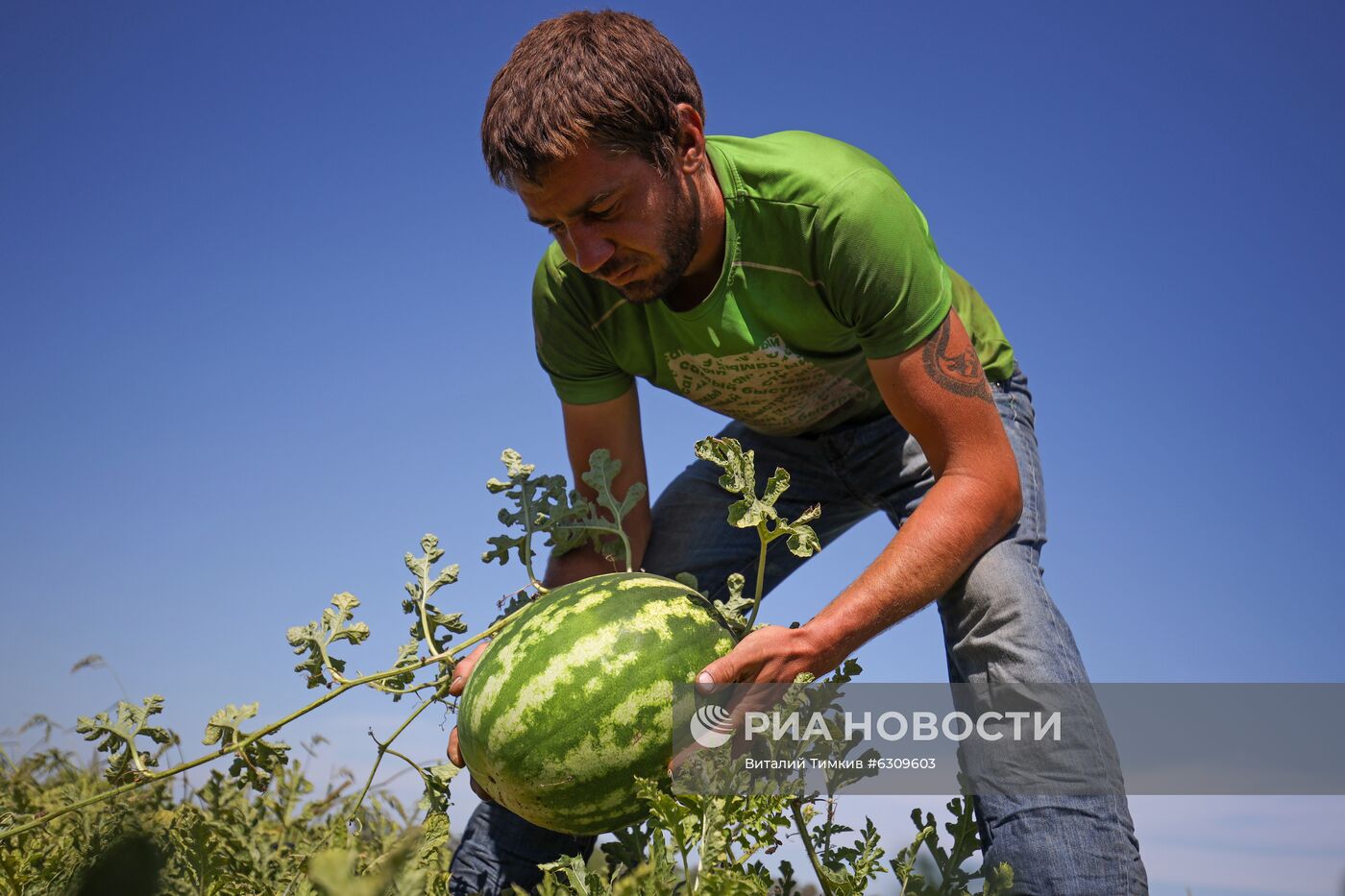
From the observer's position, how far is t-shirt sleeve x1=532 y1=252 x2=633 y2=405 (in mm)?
4094

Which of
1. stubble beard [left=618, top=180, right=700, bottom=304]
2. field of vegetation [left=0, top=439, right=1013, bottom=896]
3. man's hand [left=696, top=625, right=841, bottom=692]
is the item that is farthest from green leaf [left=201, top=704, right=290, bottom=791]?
stubble beard [left=618, top=180, right=700, bottom=304]

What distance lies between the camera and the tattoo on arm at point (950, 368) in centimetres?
337

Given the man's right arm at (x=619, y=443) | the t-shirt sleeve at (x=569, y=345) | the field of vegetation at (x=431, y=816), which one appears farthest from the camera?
the man's right arm at (x=619, y=443)

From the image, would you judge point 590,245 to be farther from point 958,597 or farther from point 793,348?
point 958,597

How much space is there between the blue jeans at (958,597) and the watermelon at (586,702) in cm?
91

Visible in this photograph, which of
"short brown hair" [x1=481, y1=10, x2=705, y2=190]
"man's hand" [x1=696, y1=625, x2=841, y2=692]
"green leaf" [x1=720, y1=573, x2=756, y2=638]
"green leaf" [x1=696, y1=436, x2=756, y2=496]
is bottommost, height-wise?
"man's hand" [x1=696, y1=625, x2=841, y2=692]

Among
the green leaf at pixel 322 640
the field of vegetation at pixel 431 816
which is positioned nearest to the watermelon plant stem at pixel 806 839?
the field of vegetation at pixel 431 816

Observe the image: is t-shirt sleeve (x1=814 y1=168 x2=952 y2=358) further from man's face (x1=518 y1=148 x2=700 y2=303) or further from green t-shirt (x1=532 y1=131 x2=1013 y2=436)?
man's face (x1=518 y1=148 x2=700 y2=303)

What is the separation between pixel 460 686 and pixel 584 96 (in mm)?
1893

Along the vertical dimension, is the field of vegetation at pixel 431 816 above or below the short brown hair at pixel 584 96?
below

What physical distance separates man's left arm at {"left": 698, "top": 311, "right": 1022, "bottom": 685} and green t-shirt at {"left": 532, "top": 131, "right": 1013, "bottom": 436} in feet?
0.42

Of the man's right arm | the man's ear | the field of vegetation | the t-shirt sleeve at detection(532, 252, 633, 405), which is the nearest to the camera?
the field of vegetation

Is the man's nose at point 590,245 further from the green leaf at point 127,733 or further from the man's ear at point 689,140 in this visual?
the green leaf at point 127,733

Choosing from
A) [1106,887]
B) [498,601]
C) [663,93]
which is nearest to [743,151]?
[663,93]
